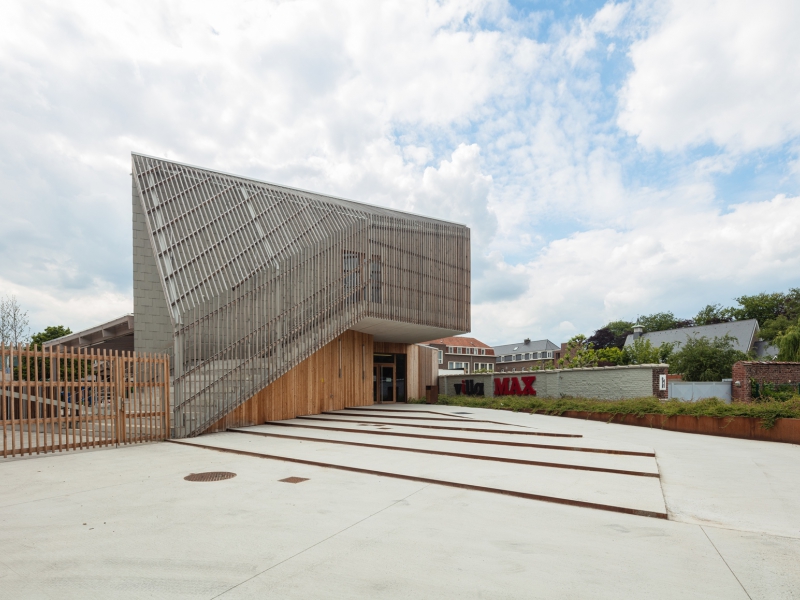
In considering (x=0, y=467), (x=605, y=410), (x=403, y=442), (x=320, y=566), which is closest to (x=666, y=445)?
(x=605, y=410)

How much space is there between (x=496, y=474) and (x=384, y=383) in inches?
612

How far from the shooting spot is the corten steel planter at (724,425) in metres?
11.6

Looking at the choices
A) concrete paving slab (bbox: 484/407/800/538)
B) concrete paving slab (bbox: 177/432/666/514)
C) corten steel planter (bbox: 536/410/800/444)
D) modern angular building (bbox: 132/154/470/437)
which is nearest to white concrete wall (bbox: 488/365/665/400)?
corten steel planter (bbox: 536/410/800/444)

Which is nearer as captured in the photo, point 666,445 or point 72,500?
point 72,500

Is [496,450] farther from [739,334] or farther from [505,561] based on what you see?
[739,334]

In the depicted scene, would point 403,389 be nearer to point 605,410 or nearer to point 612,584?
point 605,410

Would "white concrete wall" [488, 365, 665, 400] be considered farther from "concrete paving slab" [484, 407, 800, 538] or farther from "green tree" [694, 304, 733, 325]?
"green tree" [694, 304, 733, 325]

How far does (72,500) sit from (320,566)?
12.9ft

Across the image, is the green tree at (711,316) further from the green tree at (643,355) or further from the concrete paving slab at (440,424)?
the concrete paving slab at (440,424)

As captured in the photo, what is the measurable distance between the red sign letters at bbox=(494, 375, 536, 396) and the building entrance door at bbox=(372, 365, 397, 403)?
15.7 feet

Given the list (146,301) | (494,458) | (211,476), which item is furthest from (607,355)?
(211,476)

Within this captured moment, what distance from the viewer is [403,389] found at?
2369 centimetres

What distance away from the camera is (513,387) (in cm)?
2122

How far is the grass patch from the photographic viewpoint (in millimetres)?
11983
